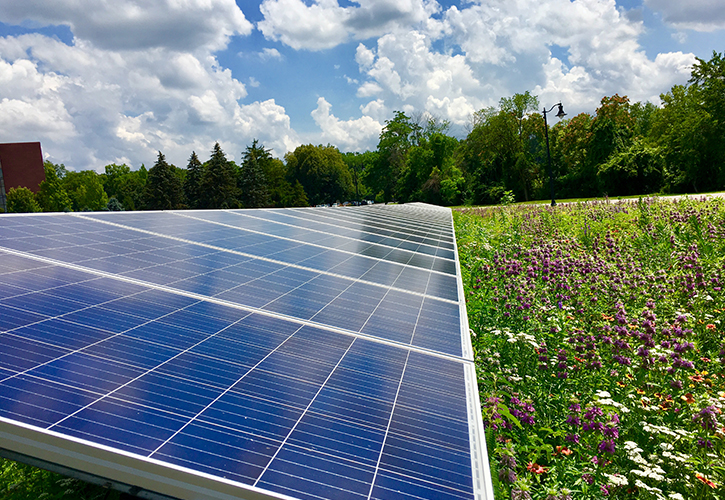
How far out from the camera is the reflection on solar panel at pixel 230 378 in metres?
2.56

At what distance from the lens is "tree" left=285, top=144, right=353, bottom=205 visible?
116125 mm

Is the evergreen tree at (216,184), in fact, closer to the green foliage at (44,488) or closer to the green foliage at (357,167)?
the green foliage at (357,167)

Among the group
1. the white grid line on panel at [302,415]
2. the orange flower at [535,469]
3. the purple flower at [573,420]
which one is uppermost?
the white grid line on panel at [302,415]

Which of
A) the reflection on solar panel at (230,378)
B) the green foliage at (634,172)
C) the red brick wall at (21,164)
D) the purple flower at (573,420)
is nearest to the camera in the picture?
the reflection on solar panel at (230,378)

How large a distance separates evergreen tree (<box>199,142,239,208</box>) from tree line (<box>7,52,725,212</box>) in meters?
0.20

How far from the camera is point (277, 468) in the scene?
2.63 meters

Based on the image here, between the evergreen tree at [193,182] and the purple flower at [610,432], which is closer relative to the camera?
the purple flower at [610,432]

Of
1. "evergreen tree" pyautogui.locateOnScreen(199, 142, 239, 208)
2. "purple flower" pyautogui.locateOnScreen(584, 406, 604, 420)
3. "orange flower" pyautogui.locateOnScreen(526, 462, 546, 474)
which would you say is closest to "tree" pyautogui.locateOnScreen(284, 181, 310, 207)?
"evergreen tree" pyautogui.locateOnScreen(199, 142, 239, 208)

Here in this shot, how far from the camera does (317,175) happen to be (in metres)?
116

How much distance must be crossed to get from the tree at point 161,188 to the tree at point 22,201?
18.3m

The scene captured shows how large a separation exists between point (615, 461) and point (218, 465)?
4.17 meters

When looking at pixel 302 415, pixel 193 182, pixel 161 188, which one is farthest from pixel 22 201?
pixel 302 415

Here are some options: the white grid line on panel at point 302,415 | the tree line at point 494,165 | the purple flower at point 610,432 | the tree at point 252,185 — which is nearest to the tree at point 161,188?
the tree line at point 494,165

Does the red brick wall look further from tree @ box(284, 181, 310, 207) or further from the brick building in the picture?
tree @ box(284, 181, 310, 207)
